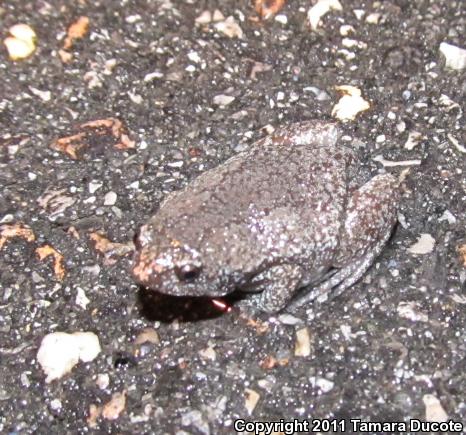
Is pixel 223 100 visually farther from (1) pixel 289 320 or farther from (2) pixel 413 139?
(1) pixel 289 320

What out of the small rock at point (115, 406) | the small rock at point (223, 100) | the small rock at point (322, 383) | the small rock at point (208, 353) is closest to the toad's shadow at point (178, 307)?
the small rock at point (208, 353)

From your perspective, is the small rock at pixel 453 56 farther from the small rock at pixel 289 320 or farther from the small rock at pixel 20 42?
the small rock at pixel 20 42

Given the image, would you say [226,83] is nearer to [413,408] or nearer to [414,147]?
[414,147]

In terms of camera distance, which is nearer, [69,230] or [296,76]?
[69,230]

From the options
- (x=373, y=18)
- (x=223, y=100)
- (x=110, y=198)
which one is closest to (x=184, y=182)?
(x=110, y=198)

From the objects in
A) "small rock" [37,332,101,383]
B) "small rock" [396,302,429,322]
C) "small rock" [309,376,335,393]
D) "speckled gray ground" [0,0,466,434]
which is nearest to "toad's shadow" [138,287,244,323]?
"speckled gray ground" [0,0,466,434]

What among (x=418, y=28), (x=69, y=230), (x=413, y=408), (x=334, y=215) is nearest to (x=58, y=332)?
(x=69, y=230)

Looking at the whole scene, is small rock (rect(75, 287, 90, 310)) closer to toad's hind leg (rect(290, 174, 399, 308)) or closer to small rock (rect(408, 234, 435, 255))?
toad's hind leg (rect(290, 174, 399, 308))
